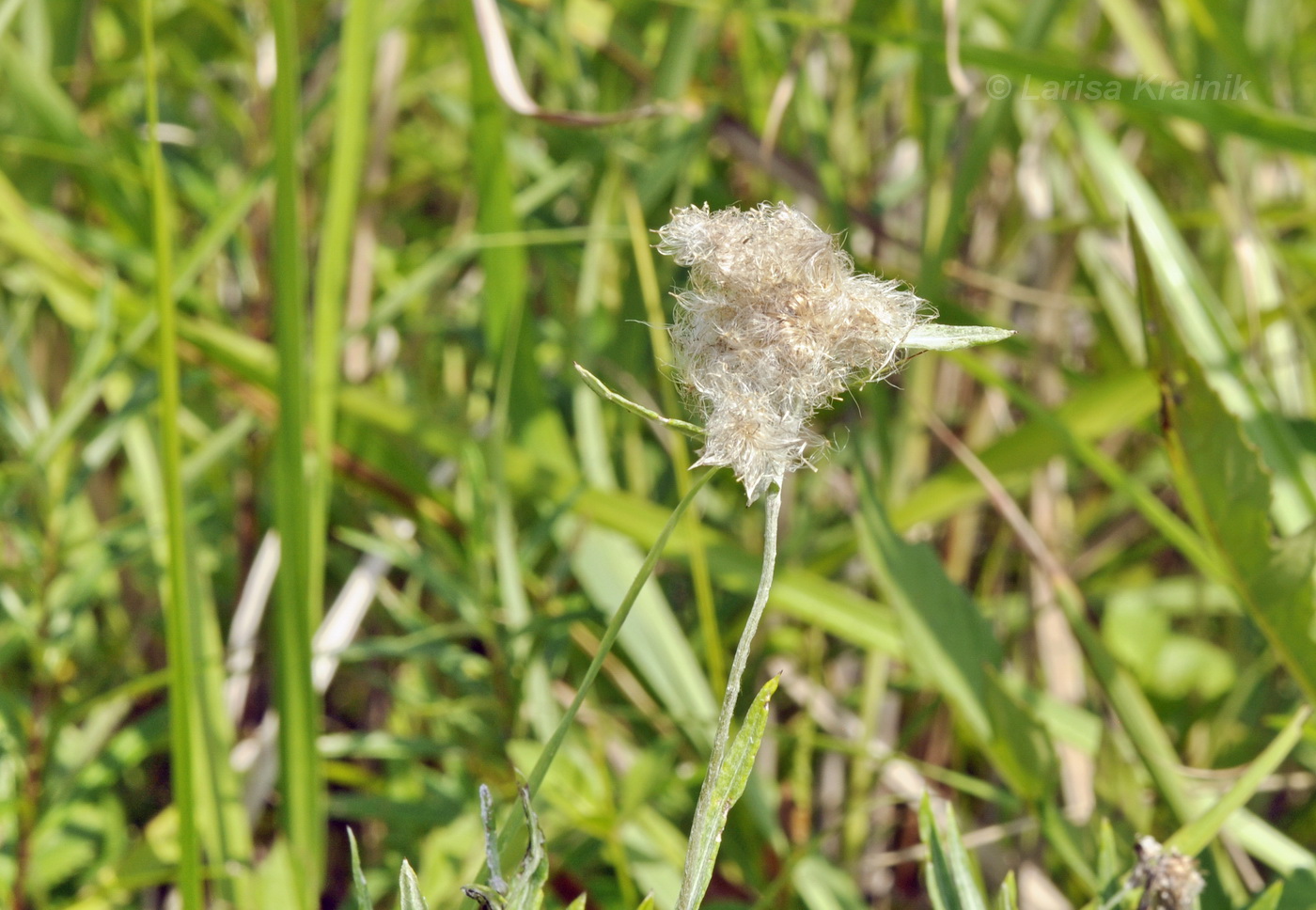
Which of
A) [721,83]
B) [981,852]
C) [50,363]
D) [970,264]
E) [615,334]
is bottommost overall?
[981,852]

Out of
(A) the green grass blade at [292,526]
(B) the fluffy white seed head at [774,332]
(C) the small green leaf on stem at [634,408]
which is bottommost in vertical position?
(A) the green grass blade at [292,526]

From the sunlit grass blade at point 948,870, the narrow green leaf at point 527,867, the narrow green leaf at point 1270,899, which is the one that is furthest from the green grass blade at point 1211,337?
the narrow green leaf at point 527,867

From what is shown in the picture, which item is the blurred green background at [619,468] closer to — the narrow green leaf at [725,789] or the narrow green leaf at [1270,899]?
the narrow green leaf at [1270,899]

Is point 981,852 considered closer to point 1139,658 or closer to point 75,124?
point 1139,658

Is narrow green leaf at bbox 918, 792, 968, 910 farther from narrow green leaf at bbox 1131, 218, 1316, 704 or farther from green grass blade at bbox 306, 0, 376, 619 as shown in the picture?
green grass blade at bbox 306, 0, 376, 619

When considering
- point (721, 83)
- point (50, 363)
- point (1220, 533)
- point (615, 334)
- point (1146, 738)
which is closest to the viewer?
point (1220, 533)

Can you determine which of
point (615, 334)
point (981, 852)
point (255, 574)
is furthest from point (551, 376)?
point (981, 852)

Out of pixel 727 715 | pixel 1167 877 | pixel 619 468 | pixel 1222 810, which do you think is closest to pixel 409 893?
pixel 727 715
